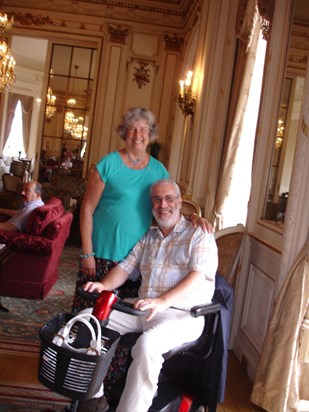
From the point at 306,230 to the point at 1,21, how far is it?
5911 millimetres

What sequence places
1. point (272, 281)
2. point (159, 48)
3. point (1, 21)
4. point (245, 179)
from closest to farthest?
point (272, 281)
point (245, 179)
point (1, 21)
point (159, 48)

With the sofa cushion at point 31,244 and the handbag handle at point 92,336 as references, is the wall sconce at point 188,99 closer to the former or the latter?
the sofa cushion at point 31,244

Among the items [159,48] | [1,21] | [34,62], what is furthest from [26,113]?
[1,21]

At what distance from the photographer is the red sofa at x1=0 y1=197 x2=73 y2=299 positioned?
4273mm

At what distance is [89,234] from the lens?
2344mm

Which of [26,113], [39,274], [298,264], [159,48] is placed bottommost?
[39,274]

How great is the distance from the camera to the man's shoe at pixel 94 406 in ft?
6.66

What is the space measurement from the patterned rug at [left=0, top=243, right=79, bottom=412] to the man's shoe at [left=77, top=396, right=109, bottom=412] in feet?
1.30

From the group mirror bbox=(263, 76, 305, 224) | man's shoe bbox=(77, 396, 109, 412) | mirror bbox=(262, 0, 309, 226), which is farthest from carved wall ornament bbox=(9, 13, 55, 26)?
man's shoe bbox=(77, 396, 109, 412)

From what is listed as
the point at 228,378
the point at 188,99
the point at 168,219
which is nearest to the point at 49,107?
the point at 188,99

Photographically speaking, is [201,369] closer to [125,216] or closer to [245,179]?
[125,216]

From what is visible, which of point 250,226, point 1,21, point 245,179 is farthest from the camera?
point 1,21

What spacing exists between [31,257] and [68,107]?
19.9 ft

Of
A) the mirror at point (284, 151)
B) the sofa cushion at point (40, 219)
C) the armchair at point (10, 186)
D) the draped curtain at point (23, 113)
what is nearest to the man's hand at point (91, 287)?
the mirror at point (284, 151)
